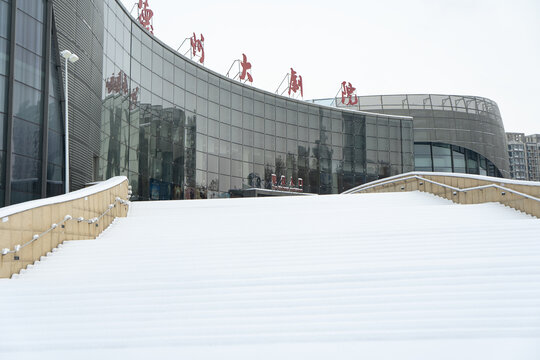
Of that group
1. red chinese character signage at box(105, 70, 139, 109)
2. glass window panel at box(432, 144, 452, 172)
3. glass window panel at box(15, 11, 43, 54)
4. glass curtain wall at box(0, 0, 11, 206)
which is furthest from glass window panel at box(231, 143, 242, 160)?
glass window panel at box(432, 144, 452, 172)

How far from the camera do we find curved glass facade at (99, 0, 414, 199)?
25141 mm

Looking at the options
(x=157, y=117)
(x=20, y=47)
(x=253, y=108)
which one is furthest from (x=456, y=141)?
(x=20, y=47)

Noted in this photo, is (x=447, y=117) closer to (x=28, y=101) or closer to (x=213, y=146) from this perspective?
(x=213, y=146)

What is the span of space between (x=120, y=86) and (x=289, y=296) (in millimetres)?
19647

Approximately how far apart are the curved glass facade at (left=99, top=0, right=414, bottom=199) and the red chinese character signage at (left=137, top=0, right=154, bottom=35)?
937mm

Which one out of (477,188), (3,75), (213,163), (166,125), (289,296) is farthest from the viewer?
(213,163)

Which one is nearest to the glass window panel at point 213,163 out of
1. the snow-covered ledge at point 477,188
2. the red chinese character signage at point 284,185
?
the red chinese character signage at point 284,185

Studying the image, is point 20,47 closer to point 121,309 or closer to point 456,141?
point 121,309

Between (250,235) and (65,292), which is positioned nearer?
(65,292)

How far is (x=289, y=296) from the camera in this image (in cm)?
735

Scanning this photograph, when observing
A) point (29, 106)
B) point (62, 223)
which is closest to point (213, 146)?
point (29, 106)

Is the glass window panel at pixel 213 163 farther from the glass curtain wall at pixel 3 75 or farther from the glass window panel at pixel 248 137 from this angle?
the glass curtain wall at pixel 3 75

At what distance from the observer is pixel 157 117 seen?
1102 inches

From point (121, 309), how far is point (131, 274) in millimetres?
1429
